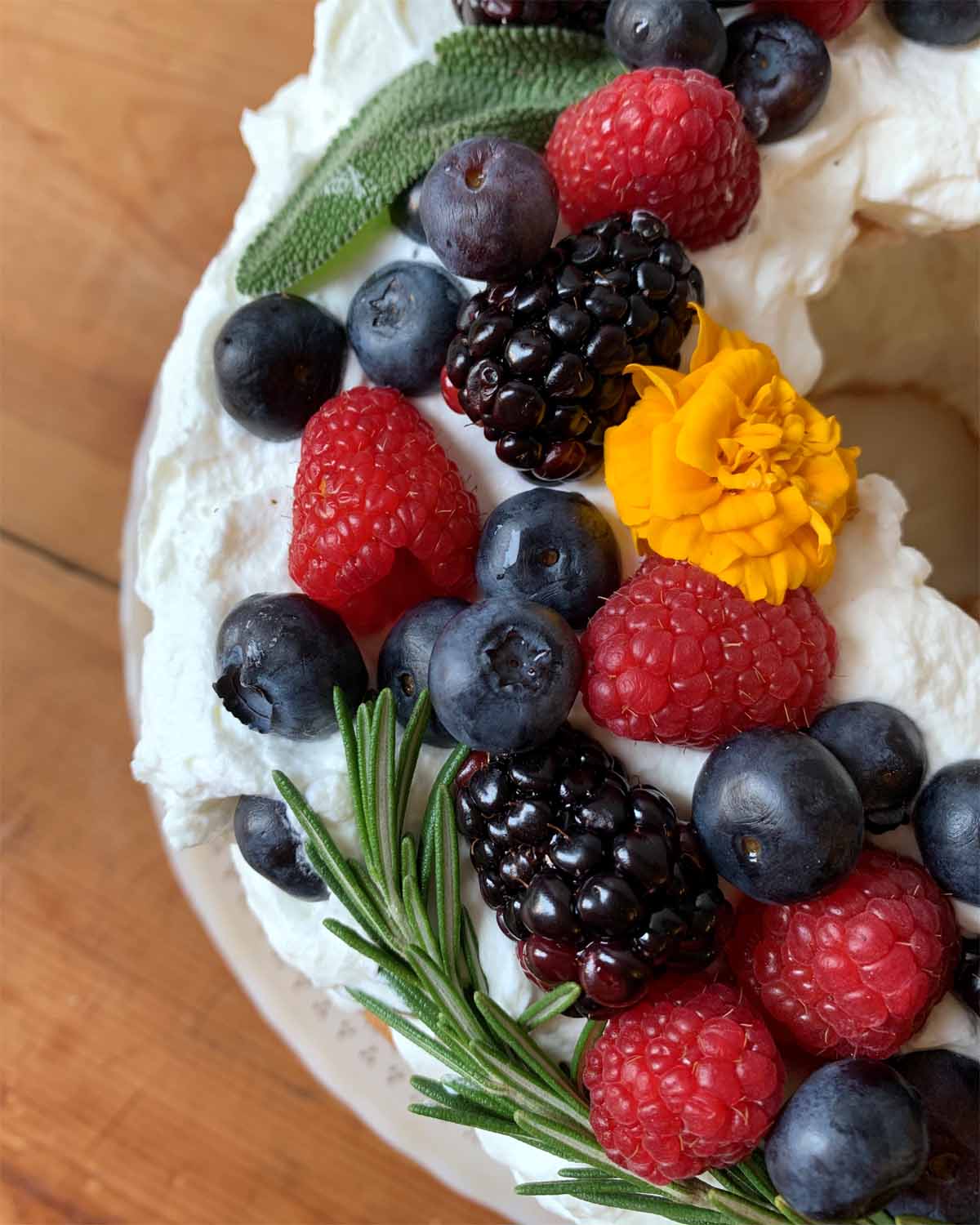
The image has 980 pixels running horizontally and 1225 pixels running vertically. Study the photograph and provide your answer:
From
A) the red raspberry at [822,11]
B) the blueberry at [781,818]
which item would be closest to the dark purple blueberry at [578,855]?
the blueberry at [781,818]

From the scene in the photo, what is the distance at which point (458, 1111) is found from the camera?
3.23 ft

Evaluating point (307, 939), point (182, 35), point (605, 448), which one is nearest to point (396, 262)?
point (605, 448)

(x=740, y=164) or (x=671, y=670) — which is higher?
(x=740, y=164)

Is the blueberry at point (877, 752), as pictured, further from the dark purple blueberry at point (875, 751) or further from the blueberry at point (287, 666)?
the blueberry at point (287, 666)

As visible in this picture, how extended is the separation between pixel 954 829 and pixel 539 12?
84 centimetres

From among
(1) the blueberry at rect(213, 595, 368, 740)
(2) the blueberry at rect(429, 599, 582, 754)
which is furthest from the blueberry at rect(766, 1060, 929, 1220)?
(1) the blueberry at rect(213, 595, 368, 740)

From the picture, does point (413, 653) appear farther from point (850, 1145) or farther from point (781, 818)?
point (850, 1145)

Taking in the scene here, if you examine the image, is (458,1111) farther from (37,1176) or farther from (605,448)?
(37,1176)

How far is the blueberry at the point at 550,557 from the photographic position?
3.20 ft

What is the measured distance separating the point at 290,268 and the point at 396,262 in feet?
0.34

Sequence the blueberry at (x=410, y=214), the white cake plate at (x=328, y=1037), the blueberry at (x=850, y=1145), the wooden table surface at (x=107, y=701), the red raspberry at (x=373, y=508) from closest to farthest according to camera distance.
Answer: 1. the blueberry at (x=850, y=1145)
2. the red raspberry at (x=373, y=508)
3. the blueberry at (x=410, y=214)
4. the white cake plate at (x=328, y=1037)
5. the wooden table surface at (x=107, y=701)

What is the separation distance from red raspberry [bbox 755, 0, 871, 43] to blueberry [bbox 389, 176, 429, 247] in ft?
1.29

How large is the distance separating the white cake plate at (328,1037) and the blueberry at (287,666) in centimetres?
52

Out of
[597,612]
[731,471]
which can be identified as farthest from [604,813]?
[731,471]
